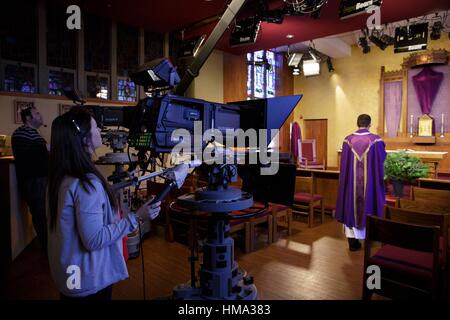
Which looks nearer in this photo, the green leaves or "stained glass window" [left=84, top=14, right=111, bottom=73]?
the green leaves

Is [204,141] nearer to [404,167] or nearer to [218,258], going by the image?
[218,258]

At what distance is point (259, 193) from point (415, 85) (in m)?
7.58

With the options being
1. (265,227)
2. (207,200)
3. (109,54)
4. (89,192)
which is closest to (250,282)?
(207,200)

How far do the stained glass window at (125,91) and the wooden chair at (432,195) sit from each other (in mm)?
4639

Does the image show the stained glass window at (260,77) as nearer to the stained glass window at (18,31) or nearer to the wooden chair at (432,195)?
the stained glass window at (18,31)

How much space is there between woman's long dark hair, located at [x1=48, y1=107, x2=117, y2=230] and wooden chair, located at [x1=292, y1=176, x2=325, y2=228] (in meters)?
3.49

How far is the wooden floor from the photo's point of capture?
2480 mm

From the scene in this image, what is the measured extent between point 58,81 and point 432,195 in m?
5.04

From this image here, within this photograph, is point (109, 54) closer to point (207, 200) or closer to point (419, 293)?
point (207, 200)

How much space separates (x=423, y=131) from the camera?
7371 millimetres

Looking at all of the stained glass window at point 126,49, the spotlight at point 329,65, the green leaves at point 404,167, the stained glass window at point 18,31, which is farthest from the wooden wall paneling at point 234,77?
the green leaves at point 404,167

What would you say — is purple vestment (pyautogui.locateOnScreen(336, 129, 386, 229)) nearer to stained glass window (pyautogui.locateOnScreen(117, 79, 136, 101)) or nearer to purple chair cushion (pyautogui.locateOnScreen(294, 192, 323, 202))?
purple chair cushion (pyautogui.locateOnScreen(294, 192, 323, 202))

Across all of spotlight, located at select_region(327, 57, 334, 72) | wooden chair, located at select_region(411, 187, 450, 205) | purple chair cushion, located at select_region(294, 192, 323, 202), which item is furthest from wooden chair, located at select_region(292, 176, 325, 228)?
spotlight, located at select_region(327, 57, 334, 72)
